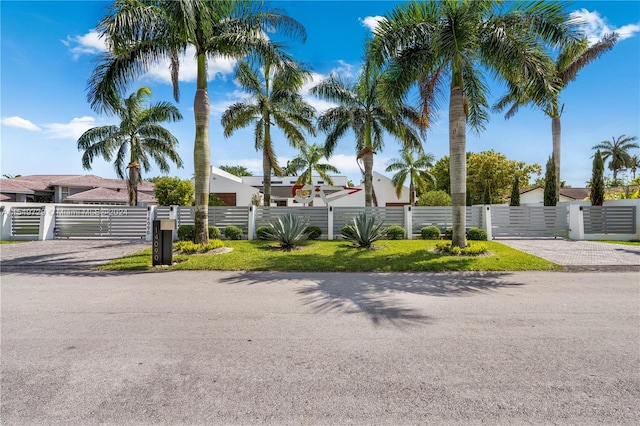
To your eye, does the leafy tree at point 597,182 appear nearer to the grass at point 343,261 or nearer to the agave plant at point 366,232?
the grass at point 343,261

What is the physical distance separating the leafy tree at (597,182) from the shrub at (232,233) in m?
20.9

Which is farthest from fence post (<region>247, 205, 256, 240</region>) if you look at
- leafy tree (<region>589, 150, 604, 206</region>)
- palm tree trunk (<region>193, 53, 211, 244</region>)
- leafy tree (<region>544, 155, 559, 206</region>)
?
leafy tree (<region>589, 150, 604, 206</region>)

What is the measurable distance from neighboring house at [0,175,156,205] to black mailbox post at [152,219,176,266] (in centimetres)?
2546

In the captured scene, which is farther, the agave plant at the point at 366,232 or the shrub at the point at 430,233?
the shrub at the point at 430,233

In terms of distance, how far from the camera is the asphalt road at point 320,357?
8.29 ft

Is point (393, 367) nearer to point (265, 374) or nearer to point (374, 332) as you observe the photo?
point (374, 332)

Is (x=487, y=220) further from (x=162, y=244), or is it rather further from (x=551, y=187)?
(x=162, y=244)

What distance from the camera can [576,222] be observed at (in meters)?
15.8

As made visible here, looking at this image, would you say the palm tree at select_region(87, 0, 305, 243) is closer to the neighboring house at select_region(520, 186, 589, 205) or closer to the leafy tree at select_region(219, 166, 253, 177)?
the neighboring house at select_region(520, 186, 589, 205)

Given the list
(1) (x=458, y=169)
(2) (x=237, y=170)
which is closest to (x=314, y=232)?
(1) (x=458, y=169)

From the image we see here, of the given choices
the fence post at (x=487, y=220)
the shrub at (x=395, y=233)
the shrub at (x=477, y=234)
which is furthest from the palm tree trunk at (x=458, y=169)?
the fence post at (x=487, y=220)

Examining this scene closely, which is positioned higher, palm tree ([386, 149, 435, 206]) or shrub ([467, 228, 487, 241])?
palm tree ([386, 149, 435, 206])

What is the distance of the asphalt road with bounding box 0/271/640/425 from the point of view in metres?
2.53

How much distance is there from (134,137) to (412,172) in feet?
82.3
